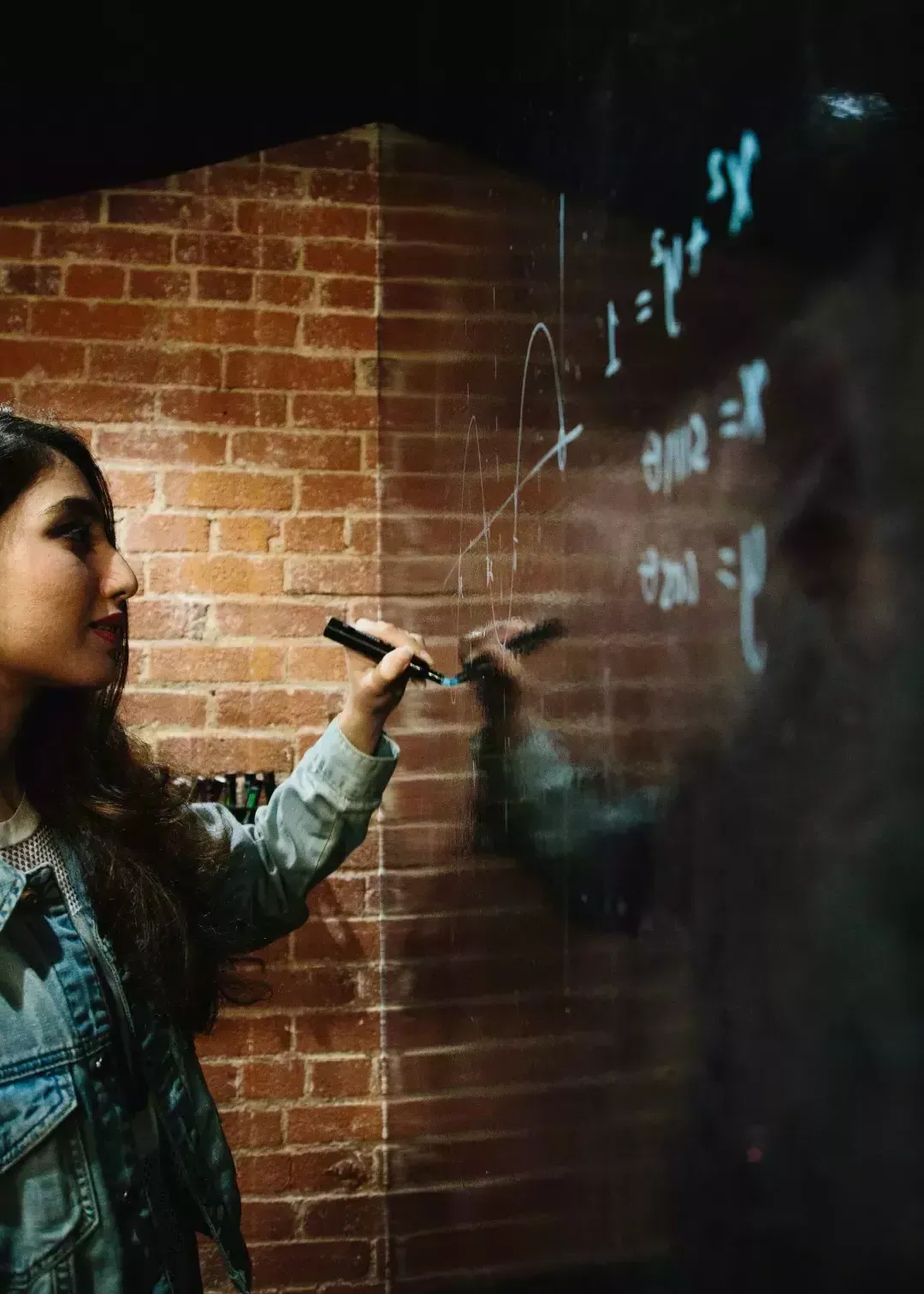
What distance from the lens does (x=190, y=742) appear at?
1779 millimetres

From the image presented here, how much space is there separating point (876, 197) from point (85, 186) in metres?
1.93

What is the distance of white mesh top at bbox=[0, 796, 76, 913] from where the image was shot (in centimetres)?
100

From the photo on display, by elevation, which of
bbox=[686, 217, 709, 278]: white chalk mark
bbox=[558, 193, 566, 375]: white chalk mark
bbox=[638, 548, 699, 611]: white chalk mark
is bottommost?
bbox=[638, 548, 699, 611]: white chalk mark

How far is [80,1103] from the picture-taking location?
36.3 inches

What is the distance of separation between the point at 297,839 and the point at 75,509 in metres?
0.49

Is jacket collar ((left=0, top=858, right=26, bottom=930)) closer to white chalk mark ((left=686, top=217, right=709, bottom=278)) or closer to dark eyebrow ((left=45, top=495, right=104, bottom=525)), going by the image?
dark eyebrow ((left=45, top=495, right=104, bottom=525))

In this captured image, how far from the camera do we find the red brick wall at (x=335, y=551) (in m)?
1.00

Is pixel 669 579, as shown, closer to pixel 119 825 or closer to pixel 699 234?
pixel 699 234

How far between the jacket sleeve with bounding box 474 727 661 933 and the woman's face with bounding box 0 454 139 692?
45 cm

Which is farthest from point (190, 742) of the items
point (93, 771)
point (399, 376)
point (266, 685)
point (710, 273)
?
point (710, 273)

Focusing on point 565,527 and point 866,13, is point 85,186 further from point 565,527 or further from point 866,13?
point 866,13

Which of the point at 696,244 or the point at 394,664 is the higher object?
the point at 696,244

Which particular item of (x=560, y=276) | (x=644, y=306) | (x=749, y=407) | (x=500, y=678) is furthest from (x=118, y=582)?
(x=749, y=407)

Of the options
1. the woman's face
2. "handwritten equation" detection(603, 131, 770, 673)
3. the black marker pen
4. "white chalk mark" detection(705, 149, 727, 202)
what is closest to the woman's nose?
the woman's face
